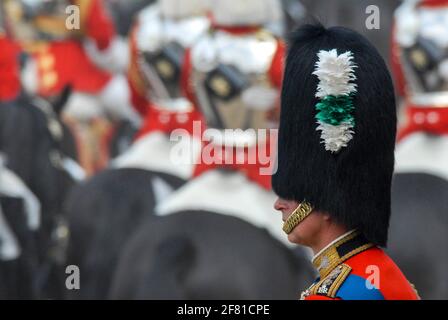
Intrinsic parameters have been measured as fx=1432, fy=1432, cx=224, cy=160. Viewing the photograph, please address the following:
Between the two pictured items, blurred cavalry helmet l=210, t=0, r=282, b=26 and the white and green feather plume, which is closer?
the white and green feather plume

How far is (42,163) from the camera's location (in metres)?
6.71

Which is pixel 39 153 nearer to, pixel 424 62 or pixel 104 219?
pixel 104 219

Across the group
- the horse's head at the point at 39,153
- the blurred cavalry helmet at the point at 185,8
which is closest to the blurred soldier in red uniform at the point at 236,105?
the blurred cavalry helmet at the point at 185,8

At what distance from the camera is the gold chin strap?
3.02 meters

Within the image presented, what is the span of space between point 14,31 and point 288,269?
11.0 ft

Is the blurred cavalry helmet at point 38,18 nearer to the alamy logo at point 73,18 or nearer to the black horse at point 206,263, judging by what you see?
the alamy logo at point 73,18

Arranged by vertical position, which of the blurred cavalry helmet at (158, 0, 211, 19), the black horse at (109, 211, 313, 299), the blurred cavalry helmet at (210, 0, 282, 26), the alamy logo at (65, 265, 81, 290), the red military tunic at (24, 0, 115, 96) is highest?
the blurred cavalry helmet at (210, 0, 282, 26)

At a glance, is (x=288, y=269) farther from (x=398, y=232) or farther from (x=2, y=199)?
(x=2, y=199)

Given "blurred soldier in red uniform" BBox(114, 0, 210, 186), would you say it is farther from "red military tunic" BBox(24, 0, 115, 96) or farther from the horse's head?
"red military tunic" BBox(24, 0, 115, 96)

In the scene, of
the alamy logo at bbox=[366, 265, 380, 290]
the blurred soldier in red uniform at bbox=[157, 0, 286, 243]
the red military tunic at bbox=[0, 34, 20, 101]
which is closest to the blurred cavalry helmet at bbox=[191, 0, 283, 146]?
the blurred soldier in red uniform at bbox=[157, 0, 286, 243]

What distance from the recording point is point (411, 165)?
5641 millimetres

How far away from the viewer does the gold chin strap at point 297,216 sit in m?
3.02
